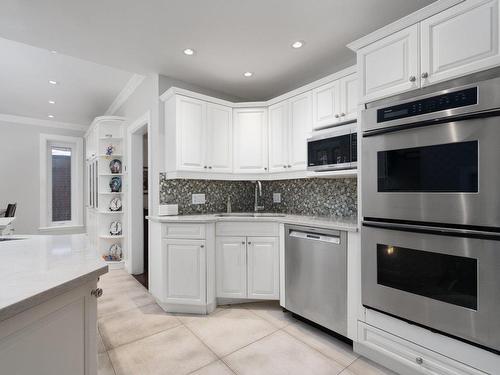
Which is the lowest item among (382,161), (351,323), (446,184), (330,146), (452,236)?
(351,323)

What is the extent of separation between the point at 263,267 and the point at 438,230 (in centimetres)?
160

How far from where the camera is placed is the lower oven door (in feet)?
4.46

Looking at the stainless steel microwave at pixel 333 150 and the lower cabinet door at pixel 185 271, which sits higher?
the stainless steel microwave at pixel 333 150

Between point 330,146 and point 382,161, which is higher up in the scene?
point 330,146

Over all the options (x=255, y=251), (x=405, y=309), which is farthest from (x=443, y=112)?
(x=255, y=251)

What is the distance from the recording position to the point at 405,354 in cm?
168

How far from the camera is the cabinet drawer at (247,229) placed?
2668mm

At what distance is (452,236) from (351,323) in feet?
3.19

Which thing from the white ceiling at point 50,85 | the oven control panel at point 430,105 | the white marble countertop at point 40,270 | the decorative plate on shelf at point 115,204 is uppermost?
the white ceiling at point 50,85

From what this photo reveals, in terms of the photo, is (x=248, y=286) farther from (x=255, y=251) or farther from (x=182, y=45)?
(x=182, y=45)

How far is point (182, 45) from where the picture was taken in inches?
96.9

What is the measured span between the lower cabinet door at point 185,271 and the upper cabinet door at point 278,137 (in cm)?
121

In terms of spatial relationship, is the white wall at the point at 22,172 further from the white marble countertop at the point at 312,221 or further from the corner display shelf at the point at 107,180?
the white marble countertop at the point at 312,221

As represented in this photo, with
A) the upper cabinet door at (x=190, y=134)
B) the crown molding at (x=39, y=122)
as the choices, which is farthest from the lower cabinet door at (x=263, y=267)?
the crown molding at (x=39, y=122)
